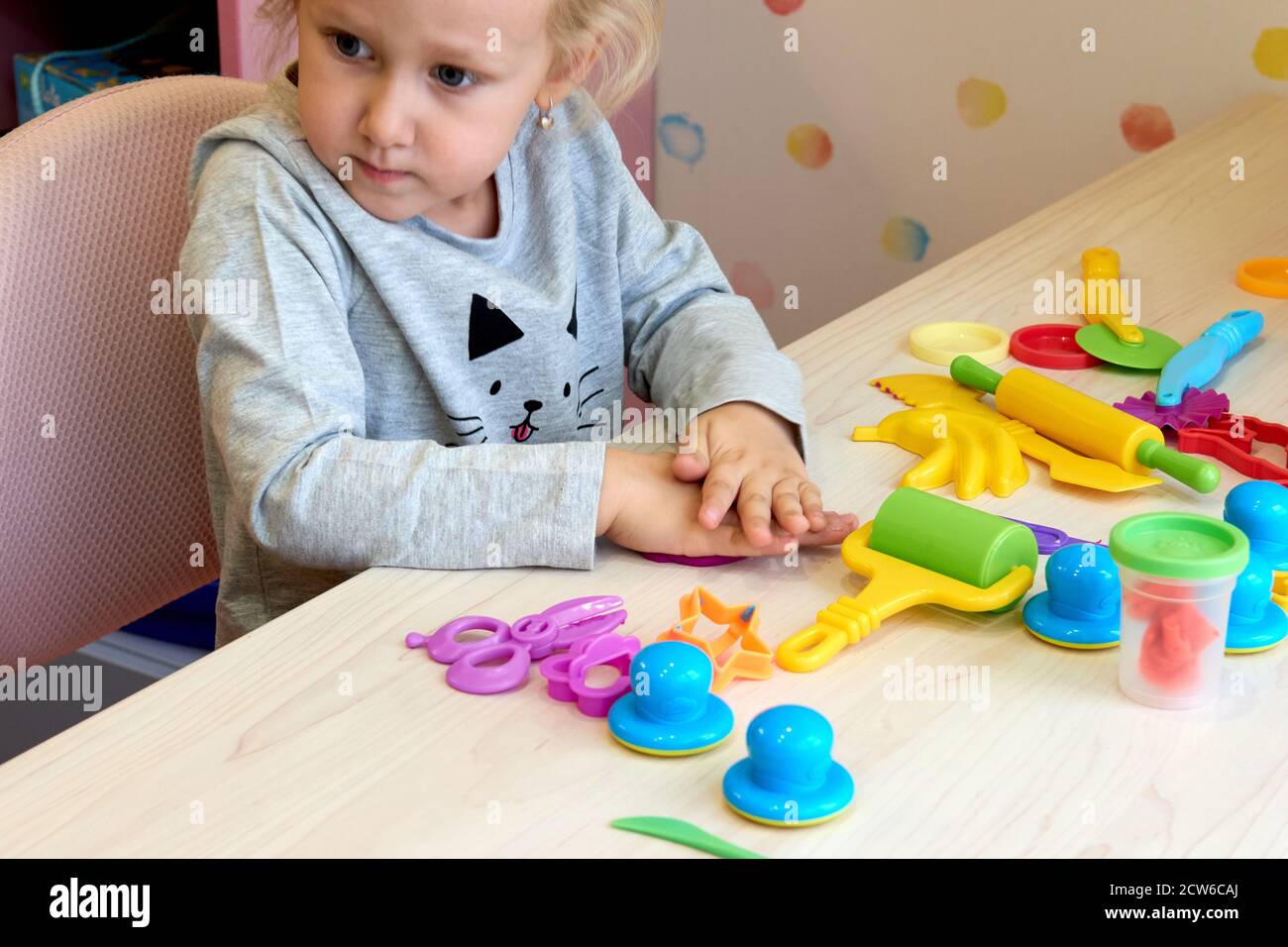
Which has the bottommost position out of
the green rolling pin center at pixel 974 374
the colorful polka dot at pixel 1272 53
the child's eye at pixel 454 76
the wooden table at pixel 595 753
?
the wooden table at pixel 595 753

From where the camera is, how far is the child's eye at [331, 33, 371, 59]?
2.43 feet

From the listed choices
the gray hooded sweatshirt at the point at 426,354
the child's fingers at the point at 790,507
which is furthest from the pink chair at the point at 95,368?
the child's fingers at the point at 790,507

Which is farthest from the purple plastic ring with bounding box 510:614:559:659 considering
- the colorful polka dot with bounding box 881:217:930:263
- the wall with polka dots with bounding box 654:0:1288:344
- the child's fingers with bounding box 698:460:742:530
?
the colorful polka dot with bounding box 881:217:930:263

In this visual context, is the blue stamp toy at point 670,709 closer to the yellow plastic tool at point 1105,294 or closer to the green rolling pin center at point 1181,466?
the green rolling pin center at point 1181,466

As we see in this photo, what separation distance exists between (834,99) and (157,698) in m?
1.29

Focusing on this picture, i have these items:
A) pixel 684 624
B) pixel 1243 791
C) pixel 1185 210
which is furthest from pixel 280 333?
pixel 1185 210

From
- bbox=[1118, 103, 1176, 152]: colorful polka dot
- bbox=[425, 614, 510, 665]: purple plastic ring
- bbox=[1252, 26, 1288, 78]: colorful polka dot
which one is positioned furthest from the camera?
bbox=[1118, 103, 1176, 152]: colorful polka dot

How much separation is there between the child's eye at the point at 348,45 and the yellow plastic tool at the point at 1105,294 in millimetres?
471

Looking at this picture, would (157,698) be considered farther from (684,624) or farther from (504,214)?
(504,214)

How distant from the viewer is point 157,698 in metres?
0.56

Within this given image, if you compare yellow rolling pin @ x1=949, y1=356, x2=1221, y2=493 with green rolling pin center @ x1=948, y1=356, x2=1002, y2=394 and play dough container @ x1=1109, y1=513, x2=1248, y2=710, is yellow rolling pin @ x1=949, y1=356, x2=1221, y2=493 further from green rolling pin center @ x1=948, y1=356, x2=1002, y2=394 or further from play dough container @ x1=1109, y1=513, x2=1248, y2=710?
play dough container @ x1=1109, y1=513, x2=1248, y2=710

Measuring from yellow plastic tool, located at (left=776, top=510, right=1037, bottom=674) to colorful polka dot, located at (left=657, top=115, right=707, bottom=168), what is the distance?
125 centimetres

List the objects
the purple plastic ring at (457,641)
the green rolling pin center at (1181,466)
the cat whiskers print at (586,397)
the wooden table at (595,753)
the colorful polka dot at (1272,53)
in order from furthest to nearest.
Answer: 1. the colorful polka dot at (1272,53)
2. the cat whiskers print at (586,397)
3. the green rolling pin center at (1181,466)
4. the purple plastic ring at (457,641)
5. the wooden table at (595,753)

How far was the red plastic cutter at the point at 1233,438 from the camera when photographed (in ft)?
2.50
